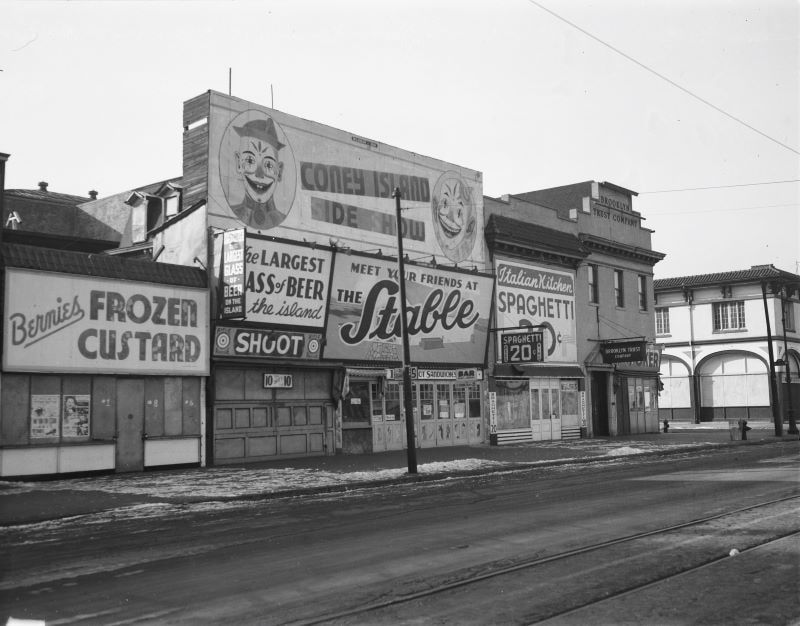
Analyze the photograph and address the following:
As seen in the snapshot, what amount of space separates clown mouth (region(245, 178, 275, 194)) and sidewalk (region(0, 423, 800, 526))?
25.8ft

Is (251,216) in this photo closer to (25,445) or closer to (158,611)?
(25,445)

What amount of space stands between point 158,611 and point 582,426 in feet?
101

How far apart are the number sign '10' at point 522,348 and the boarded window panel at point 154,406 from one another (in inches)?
571

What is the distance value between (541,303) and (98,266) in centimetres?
1940

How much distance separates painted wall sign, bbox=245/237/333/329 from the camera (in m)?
23.2

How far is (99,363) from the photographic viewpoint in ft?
65.0

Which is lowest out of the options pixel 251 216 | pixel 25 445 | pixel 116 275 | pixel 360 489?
pixel 360 489

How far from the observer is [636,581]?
26.5ft

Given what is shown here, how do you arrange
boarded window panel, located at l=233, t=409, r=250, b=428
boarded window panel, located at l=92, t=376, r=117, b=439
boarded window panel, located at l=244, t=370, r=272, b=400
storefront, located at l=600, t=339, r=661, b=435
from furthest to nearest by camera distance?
storefront, located at l=600, t=339, r=661, b=435 → boarded window panel, located at l=244, t=370, r=272, b=400 → boarded window panel, located at l=233, t=409, r=250, b=428 → boarded window panel, located at l=92, t=376, r=117, b=439

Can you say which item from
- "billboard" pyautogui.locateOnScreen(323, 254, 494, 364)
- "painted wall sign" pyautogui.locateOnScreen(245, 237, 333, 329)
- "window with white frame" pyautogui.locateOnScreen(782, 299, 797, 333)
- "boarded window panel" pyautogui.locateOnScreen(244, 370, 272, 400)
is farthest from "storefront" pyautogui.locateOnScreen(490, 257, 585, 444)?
"window with white frame" pyautogui.locateOnScreen(782, 299, 797, 333)

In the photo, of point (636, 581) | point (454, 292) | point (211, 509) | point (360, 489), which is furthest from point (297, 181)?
point (636, 581)

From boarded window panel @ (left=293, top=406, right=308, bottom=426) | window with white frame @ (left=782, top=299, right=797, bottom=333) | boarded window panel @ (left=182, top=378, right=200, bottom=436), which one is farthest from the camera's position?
window with white frame @ (left=782, top=299, right=797, bottom=333)

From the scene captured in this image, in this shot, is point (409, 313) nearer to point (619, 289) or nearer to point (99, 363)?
point (99, 363)

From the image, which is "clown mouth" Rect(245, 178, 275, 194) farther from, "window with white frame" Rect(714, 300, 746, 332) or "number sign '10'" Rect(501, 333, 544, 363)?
"window with white frame" Rect(714, 300, 746, 332)
